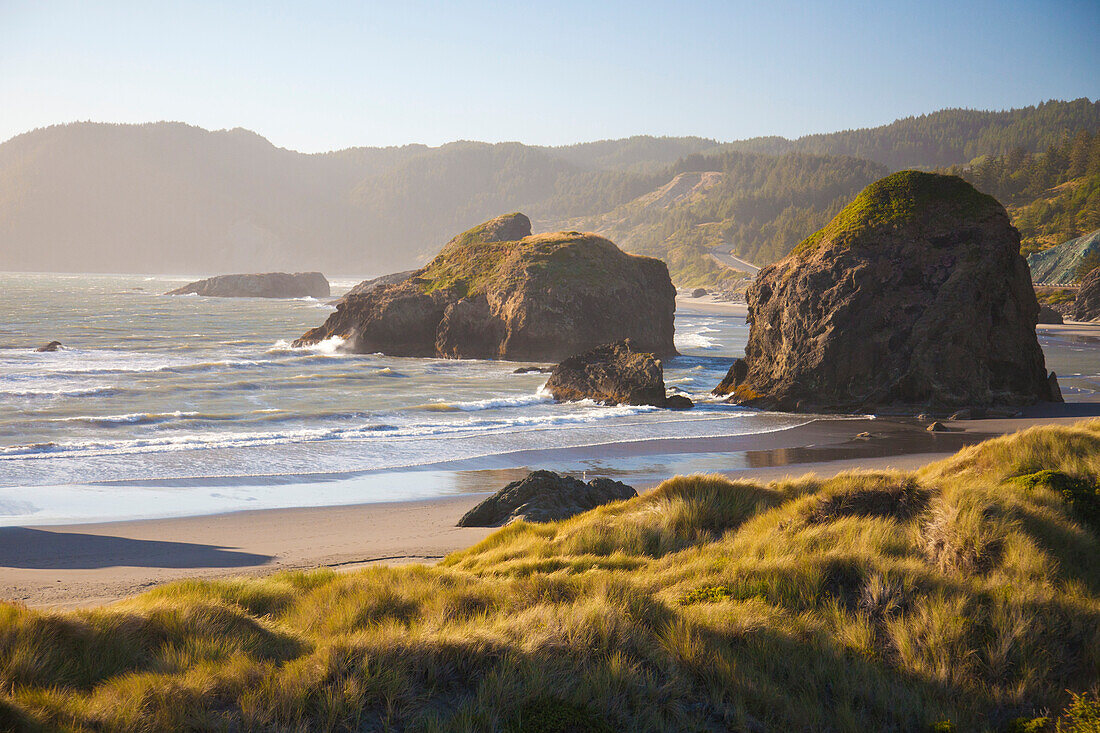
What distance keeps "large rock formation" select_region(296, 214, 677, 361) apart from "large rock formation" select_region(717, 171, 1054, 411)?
1734 cm

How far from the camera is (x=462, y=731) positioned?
14.1ft

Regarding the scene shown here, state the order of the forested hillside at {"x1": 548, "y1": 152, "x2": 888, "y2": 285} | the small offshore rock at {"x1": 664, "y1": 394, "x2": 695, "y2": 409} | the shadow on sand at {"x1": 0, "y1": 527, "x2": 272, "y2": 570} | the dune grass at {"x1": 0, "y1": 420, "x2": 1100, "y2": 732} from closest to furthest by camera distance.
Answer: the dune grass at {"x1": 0, "y1": 420, "x2": 1100, "y2": 732}
the shadow on sand at {"x1": 0, "y1": 527, "x2": 272, "y2": 570}
the small offshore rock at {"x1": 664, "y1": 394, "x2": 695, "y2": 409}
the forested hillside at {"x1": 548, "y1": 152, "x2": 888, "y2": 285}

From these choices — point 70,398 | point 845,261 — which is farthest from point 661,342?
point 70,398

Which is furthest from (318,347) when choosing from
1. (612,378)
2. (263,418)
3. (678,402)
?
(678,402)

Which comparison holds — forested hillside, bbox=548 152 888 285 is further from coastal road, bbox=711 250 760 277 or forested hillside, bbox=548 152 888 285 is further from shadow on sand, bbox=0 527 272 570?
shadow on sand, bbox=0 527 272 570

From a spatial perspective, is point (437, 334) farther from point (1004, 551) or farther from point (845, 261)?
point (1004, 551)

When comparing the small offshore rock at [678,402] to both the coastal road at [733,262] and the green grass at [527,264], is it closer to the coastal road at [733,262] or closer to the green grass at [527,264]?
the green grass at [527,264]

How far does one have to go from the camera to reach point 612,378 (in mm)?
27688

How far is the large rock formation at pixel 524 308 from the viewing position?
139 feet

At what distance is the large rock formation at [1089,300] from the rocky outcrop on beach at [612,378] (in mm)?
59322

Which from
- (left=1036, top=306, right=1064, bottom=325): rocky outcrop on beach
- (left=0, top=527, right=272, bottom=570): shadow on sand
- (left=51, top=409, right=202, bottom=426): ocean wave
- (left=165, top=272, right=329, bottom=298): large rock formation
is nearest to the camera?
(left=0, top=527, right=272, bottom=570): shadow on sand

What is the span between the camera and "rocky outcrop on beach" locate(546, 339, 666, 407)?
26656mm

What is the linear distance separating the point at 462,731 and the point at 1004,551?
547 centimetres

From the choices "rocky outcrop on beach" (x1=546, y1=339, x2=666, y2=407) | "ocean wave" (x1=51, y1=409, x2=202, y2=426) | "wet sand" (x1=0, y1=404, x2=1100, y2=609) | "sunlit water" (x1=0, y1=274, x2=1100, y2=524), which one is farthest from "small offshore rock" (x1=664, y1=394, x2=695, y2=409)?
"ocean wave" (x1=51, y1=409, x2=202, y2=426)
